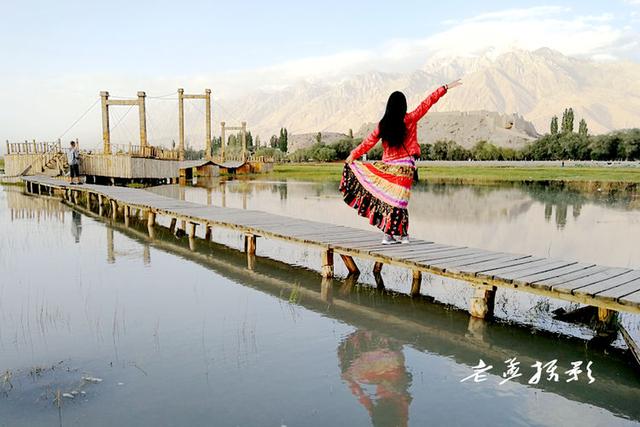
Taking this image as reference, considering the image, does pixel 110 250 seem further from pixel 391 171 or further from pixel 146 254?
pixel 391 171

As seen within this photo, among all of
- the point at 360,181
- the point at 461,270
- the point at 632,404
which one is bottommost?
the point at 632,404

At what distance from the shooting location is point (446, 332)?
23.6 feet

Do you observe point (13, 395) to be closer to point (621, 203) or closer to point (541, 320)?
point (541, 320)

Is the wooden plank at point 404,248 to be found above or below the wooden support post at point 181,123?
below

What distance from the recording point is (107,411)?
16.2 feet

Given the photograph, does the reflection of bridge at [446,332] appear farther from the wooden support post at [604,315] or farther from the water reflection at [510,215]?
the water reflection at [510,215]

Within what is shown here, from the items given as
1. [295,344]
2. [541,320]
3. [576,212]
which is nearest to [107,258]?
[295,344]

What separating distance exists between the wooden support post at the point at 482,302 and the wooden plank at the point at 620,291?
1475mm

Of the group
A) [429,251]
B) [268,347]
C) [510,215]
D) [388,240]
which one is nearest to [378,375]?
[268,347]

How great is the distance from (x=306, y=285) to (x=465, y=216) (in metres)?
10.2

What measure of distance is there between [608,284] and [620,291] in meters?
0.35

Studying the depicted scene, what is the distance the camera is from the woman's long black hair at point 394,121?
838cm

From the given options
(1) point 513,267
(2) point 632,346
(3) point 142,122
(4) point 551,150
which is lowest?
(2) point 632,346

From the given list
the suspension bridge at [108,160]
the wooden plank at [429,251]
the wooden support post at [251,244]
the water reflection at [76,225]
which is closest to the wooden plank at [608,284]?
the wooden plank at [429,251]
